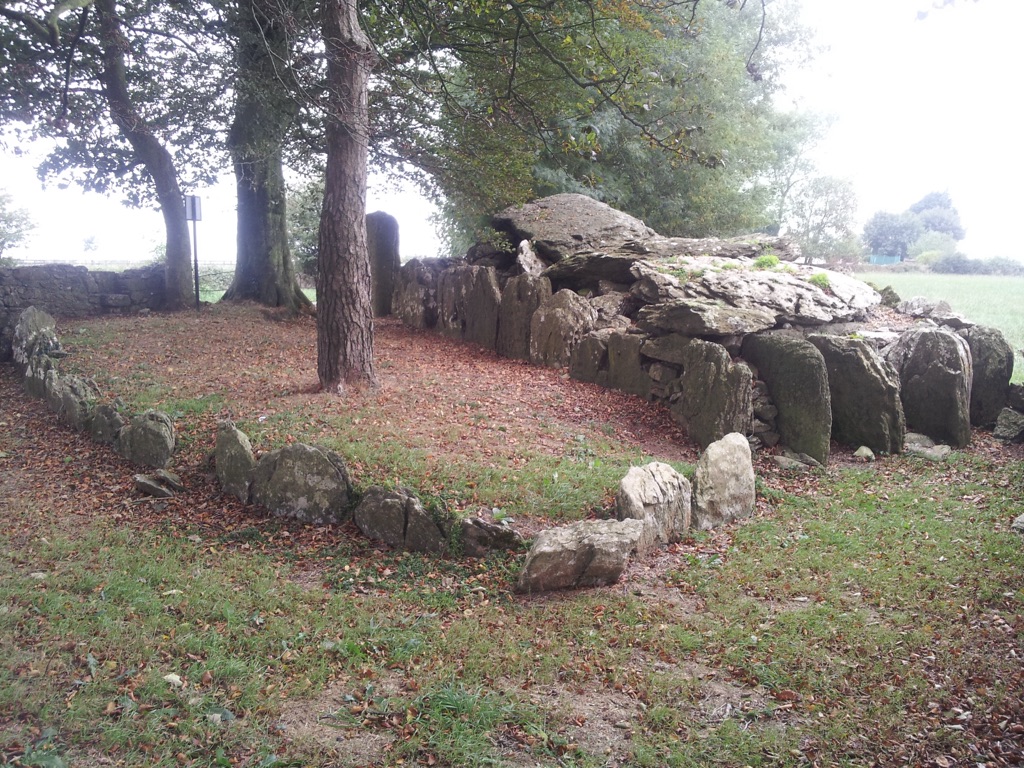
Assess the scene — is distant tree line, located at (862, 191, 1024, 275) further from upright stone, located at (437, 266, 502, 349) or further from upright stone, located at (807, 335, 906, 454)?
upright stone, located at (437, 266, 502, 349)

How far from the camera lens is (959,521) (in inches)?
253

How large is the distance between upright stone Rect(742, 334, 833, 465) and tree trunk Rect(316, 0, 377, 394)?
501 centimetres

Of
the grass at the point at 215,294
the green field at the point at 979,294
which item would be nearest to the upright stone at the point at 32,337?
the grass at the point at 215,294

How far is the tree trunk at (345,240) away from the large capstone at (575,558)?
396 centimetres

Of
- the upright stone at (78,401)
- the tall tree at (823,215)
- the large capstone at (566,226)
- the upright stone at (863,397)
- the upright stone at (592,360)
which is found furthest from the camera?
the tall tree at (823,215)

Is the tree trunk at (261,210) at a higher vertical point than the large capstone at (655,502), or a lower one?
higher

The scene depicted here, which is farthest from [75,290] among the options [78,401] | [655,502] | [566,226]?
[655,502]

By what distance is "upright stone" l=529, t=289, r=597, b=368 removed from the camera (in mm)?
10781

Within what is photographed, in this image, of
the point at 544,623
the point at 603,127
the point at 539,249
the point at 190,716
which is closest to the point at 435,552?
the point at 544,623

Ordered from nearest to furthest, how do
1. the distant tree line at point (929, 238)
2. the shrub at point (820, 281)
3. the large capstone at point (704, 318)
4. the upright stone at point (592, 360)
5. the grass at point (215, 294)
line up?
the large capstone at point (704, 318), the upright stone at point (592, 360), the shrub at point (820, 281), the distant tree line at point (929, 238), the grass at point (215, 294)

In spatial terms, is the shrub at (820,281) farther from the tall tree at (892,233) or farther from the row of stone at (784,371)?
A: the tall tree at (892,233)

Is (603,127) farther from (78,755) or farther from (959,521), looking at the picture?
(78,755)

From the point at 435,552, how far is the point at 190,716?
2343mm

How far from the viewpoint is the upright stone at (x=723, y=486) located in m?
6.61
